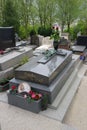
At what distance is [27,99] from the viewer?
176 inches

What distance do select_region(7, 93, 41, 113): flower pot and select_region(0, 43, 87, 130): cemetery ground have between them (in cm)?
10

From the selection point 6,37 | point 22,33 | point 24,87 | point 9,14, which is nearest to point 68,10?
point 22,33

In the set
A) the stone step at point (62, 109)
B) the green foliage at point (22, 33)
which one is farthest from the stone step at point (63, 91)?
the green foliage at point (22, 33)

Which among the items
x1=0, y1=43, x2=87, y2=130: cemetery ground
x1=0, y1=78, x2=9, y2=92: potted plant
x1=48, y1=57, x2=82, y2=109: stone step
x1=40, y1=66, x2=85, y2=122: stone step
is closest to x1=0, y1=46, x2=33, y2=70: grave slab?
x1=0, y1=78, x2=9, y2=92: potted plant

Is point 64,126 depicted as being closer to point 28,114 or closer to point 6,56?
point 28,114

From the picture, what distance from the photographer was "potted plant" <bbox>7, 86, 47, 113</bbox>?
14.6 feet

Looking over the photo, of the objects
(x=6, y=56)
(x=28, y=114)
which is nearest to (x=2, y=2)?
(x=6, y=56)

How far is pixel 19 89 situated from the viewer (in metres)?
4.75

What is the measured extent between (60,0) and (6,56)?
32.4ft

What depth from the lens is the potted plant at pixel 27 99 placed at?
446 centimetres

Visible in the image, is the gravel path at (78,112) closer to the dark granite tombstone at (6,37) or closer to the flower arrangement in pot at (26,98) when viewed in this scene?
the flower arrangement in pot at (26,98)

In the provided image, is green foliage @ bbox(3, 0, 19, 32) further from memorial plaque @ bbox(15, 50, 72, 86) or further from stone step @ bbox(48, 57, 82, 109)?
memorial plaque @ bbox(15, 50, 72, 86)

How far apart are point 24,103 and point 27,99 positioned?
188 mm

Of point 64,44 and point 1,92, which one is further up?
point 64,44
